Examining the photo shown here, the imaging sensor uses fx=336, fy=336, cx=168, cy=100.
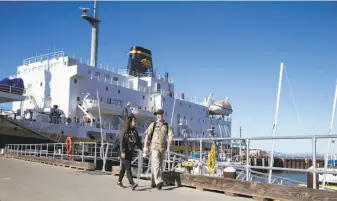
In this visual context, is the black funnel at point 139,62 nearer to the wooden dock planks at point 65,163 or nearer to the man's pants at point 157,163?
the wooden dock planks at point 65,163

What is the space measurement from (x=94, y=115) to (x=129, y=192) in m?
26.9

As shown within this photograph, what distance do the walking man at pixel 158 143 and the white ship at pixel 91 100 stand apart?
1847 centimetres

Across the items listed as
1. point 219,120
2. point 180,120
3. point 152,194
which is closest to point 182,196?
point 152,194

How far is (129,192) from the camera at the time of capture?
6164 millimetres

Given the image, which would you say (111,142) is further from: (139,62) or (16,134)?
(139,62)

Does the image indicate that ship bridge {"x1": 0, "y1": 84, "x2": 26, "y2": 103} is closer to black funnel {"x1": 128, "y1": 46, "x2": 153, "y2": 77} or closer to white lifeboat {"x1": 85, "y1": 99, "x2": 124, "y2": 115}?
white lifeboat {"x1": 85, "y1": 99, "x2": 124, "y2": 115}

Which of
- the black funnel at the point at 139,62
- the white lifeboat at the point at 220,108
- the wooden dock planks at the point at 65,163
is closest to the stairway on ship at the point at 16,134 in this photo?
the wooden dock planks at the point at 65,163

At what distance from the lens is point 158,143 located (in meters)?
6.46

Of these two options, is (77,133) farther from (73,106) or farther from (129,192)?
(129,192)

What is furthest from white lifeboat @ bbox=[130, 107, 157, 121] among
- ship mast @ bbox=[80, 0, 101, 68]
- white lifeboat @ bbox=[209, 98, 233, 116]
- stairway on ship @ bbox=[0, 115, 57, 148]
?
white lifeboat @ bbox=[209, 98, 233, 116]

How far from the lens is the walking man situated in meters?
6.42

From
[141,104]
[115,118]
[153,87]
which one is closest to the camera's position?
[115,118]

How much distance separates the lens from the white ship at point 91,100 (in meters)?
28.5

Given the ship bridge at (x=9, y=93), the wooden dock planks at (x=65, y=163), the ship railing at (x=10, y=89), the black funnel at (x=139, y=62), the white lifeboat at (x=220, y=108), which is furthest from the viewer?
the white lifeboat at (x=220, y=108)
